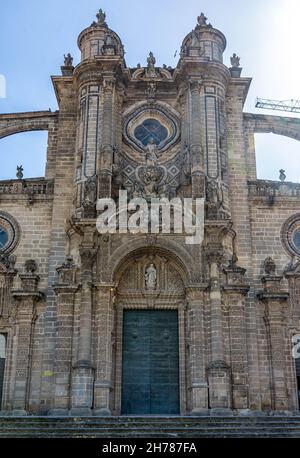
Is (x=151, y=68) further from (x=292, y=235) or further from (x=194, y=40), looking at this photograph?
(x=292, y=235)

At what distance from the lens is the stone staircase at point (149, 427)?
1622 cm

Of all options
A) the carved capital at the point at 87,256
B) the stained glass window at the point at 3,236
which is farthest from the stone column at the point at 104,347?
Answer: the stained glass window at the point at 3,236

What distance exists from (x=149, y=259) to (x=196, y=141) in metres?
4.73

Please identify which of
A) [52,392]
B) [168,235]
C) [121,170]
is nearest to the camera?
[52,392]

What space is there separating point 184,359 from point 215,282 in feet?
9.17

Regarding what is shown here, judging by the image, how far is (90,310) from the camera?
20281 millimetres

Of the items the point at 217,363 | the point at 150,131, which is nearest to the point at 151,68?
the point at 150,131

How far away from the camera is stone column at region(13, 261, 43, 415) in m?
20.1

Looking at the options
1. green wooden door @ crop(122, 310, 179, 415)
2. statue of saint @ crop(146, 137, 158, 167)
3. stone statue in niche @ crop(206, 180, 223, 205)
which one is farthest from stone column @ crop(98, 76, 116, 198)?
green wooden door @ crop(122, 310, 179, 415)

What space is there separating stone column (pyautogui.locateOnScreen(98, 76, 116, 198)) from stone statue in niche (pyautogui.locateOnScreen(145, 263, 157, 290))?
9.81 ft

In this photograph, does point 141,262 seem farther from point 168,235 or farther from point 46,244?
point 46,244

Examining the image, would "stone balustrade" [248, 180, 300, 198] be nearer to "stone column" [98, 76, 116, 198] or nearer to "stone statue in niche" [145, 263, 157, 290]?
"stone statue in niche" [145, 263, 157, 290]

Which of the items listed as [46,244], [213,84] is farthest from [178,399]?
[213,84]

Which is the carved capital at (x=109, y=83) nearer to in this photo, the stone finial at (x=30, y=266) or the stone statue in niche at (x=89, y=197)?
the stone statue in niche at (x=89, y=197)
